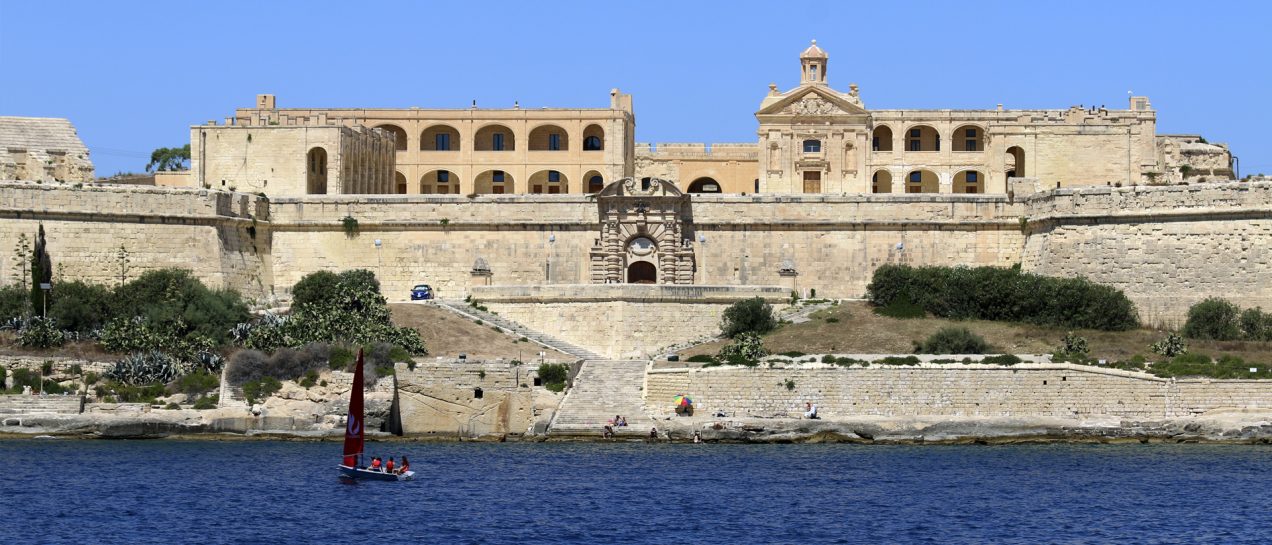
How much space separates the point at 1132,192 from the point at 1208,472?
15583mm

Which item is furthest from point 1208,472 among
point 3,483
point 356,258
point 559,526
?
point 356,258

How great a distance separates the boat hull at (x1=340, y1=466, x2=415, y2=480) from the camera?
39.9m

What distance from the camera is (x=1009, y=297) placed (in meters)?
52.7

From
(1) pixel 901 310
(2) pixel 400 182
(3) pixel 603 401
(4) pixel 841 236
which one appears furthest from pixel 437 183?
(3) pixel 603 401

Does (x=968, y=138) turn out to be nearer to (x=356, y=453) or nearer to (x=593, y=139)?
(x=593, y=139)

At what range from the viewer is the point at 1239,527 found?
113 feet

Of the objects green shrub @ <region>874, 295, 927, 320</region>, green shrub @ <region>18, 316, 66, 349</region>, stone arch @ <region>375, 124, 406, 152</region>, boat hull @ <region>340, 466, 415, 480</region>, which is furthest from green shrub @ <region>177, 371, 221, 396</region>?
stone arch @ <region>375, 124, 406, 152</region>

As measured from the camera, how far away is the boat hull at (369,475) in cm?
3994

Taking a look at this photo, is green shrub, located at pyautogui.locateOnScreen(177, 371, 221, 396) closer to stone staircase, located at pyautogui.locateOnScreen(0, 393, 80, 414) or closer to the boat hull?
stone staircase, located at pyautogui.locateOnScreen(0, 393, 80, 414)

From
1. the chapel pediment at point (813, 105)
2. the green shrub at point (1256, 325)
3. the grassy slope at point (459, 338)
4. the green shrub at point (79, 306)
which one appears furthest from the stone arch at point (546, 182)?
the green shrub at point (1256, 325)

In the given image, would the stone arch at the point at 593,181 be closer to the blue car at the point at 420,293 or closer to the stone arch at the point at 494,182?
the stone arch at the point at 494,182

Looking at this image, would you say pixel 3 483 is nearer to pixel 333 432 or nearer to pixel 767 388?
pixel 333 432

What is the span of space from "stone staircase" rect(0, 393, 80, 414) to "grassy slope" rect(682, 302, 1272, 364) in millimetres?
13267

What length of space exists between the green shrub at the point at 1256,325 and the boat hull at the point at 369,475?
20495mm
